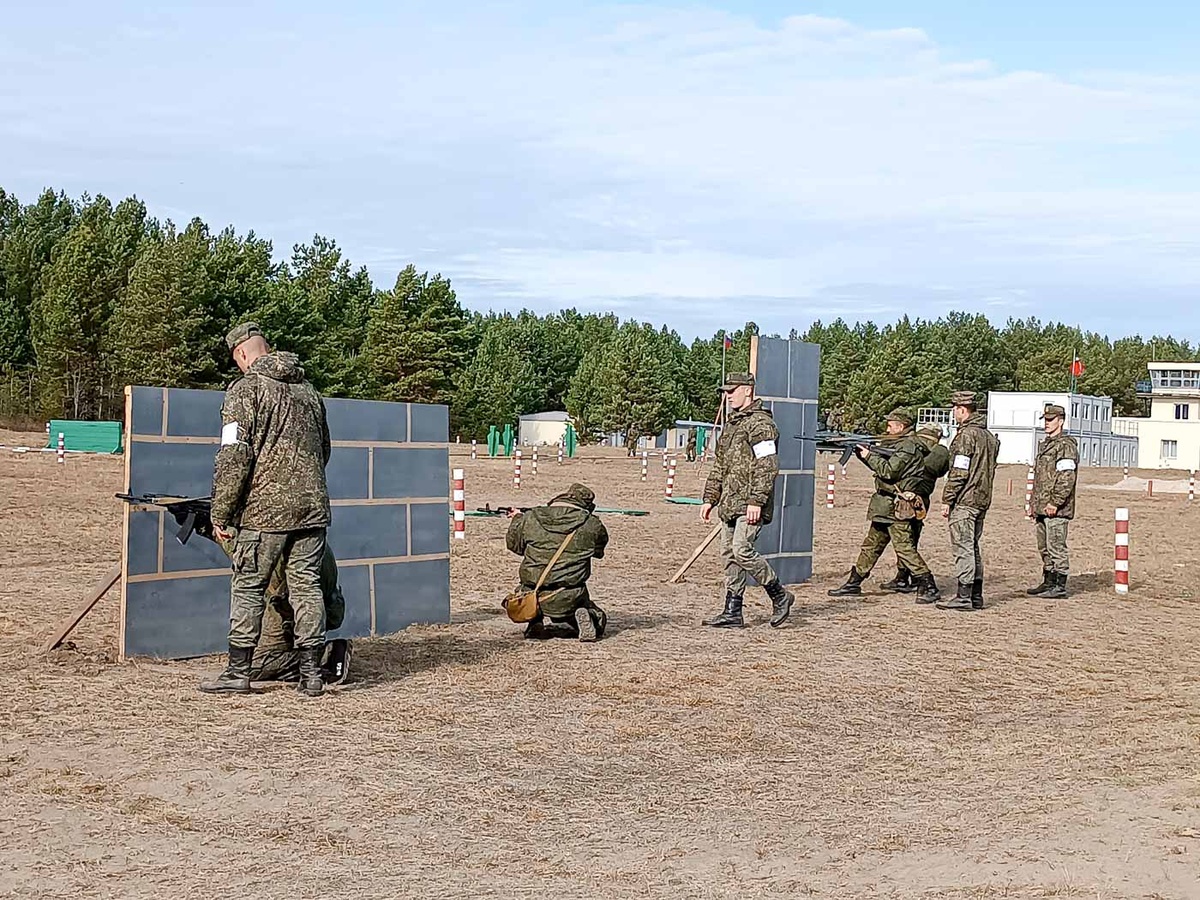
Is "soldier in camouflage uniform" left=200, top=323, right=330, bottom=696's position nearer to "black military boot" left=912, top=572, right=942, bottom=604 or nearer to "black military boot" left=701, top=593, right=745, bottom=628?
"black military boot" left=701, top=593, right=745, bottom=628

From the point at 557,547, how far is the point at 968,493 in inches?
192

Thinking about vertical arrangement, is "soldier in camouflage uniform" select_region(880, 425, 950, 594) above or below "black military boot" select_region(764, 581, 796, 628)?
above

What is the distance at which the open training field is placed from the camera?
557 cm

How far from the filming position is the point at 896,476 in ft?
48.3

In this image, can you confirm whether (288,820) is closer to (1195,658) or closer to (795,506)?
(1195,658)

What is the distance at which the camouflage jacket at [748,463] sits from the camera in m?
12.0

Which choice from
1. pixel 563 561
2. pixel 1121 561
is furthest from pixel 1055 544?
pixel 563 561

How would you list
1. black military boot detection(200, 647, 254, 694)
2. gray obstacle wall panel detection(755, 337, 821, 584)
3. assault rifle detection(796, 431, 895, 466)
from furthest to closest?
1. gray obstacle wall panel detection(755, 337, 821, 584)
2. assault rifle detection(796, 431, 895, 466)
3. black military boot detection(200, 647, 254, 694)

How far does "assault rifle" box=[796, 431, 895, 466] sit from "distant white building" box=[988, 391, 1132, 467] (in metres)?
64.3

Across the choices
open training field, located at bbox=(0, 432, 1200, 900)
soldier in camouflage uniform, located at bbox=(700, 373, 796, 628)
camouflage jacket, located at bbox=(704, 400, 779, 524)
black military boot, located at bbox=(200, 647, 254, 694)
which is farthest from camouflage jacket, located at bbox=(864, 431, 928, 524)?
black military boot, located at bbox=(200, 647, 254, 694)

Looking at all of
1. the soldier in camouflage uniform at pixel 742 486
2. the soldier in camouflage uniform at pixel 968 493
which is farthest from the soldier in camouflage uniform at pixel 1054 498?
the soldier in camouflage uniform at pixel 742 486

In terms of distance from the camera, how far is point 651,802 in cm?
675

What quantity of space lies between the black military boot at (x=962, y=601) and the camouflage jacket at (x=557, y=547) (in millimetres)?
4504

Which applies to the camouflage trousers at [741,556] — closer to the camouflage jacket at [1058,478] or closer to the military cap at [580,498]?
Result: the military cap at [580,498]
